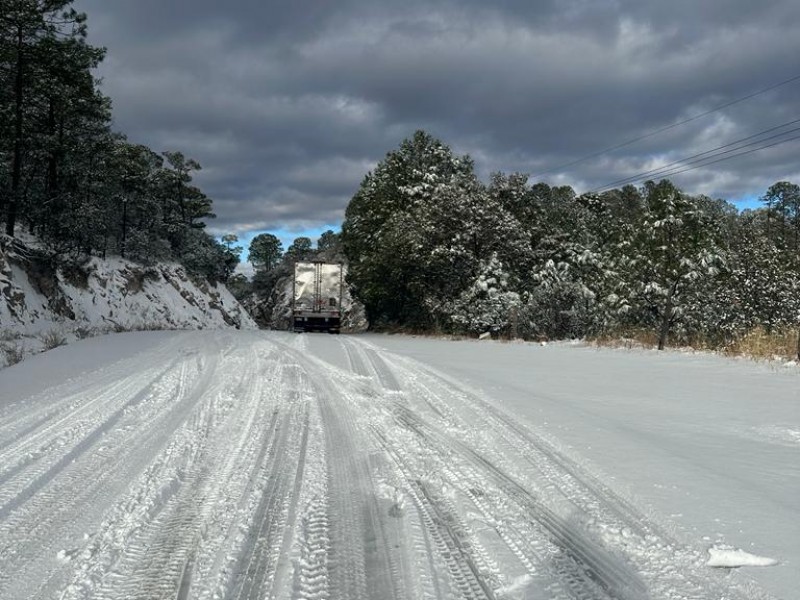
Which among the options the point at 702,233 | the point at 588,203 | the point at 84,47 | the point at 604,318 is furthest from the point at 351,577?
the point at 588,203

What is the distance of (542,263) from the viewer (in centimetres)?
2447

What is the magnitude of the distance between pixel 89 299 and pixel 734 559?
90.0 feet

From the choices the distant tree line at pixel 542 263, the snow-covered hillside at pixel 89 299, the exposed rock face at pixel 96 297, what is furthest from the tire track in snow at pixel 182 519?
the distant tree line at pixel 542 263

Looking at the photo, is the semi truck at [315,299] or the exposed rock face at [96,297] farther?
the semi truck at [315,299]

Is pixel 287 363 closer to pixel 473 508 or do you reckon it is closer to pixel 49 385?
pixel 49 385

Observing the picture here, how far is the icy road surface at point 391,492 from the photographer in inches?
103

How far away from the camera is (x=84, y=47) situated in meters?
19.6

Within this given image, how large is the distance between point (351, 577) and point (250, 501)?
1093mm

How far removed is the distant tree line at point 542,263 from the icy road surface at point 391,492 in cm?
904

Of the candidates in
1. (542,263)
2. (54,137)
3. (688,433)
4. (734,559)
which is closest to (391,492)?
(734,559)

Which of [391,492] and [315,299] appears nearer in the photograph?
[391,492]

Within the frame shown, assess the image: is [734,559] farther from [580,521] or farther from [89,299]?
[89,299]

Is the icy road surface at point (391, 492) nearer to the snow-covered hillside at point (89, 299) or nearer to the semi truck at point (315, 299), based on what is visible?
the snow-covered hillside at point (89, 299)

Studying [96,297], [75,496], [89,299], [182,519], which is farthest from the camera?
[96,297]
